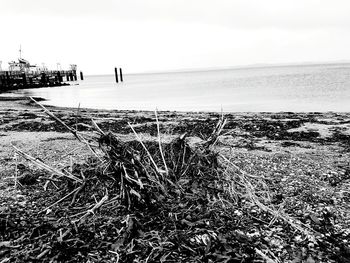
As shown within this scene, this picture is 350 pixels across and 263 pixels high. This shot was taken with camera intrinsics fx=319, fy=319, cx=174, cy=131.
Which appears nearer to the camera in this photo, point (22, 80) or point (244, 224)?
point (244, 224)

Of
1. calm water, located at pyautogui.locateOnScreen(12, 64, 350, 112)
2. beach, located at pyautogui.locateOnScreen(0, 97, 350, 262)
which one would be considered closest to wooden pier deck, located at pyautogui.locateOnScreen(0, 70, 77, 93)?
calm water, located at pyautogui.locateOnScreen(12, 64, 350, 112)

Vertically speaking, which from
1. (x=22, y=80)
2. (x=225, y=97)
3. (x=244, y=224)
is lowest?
(x=225, y=97)

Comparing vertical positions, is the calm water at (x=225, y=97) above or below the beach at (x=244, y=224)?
below

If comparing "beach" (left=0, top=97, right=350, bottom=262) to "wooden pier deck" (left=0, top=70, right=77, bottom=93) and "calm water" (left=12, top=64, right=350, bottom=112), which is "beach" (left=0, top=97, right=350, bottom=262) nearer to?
"calm water" (left=12, top=64, right=350, bottom=112)

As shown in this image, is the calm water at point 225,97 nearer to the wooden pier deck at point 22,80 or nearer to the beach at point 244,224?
the beach at point 244,224

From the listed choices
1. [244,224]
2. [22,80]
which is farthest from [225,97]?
[22,80]

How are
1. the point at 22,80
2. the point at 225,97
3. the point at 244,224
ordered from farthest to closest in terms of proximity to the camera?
the point at 22,80 < the point at 225,97 < the point at 244,224

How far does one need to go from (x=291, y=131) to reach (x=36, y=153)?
7.45 metres

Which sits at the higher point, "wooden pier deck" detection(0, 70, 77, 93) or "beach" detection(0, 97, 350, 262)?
"wooden pier deck" detection(0, 70, 77, 93)

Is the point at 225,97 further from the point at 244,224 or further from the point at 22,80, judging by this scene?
the point at 22,80

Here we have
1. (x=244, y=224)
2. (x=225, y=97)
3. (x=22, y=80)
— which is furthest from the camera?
(x=22, y=80)

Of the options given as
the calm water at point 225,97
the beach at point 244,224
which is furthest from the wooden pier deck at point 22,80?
the beach at point 244,224

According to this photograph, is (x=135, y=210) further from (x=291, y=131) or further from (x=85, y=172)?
(x=291, y=131)

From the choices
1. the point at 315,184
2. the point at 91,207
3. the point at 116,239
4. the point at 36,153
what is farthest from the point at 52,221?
the point at 36,153
